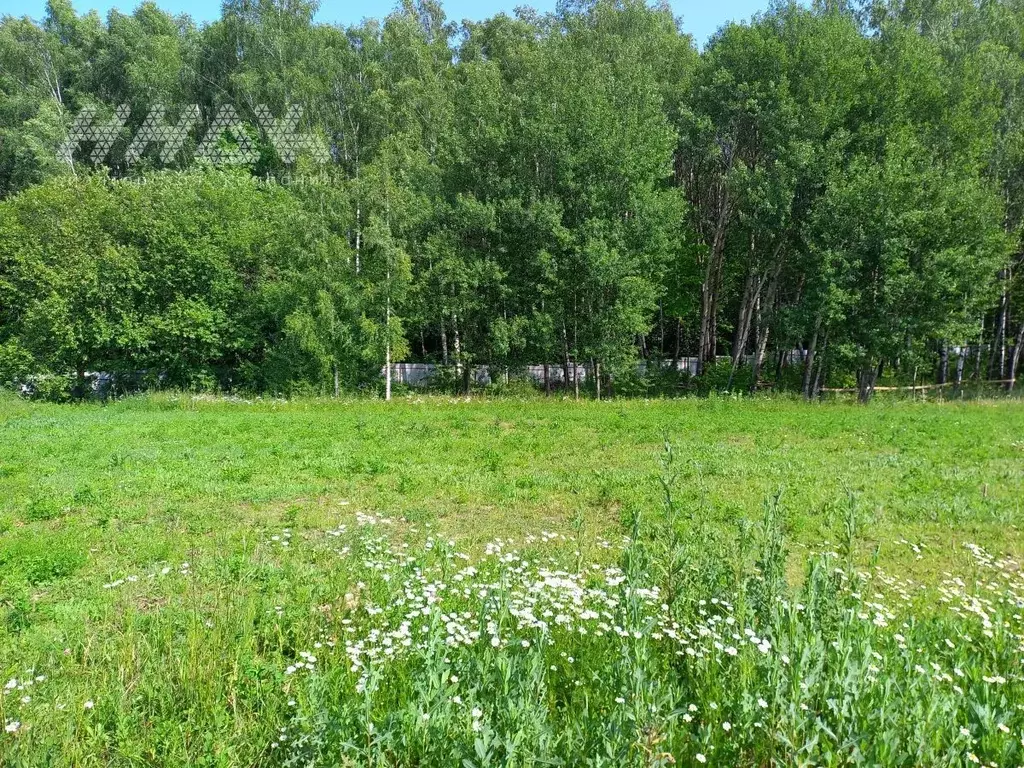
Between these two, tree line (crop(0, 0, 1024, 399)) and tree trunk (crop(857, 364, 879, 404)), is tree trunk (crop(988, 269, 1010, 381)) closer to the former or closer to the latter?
tree line (crop(0, 0, 1024, 399))

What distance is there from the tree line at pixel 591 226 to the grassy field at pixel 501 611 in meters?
14.8

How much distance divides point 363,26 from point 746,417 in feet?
122

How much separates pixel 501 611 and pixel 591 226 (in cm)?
2257

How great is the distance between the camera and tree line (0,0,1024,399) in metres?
24.0

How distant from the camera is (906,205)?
23.1 m

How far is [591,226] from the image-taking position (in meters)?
24.8

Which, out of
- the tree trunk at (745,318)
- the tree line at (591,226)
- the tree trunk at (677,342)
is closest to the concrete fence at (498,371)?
the tree trunk at (677,342)

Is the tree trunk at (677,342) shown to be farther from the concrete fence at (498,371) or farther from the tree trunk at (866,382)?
the tree trunk at (866,382)

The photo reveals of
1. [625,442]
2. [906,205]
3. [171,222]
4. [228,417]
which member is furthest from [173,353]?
[906,205]

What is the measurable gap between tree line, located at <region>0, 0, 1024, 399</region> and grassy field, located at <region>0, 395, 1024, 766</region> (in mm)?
14772

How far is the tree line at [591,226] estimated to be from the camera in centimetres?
2402

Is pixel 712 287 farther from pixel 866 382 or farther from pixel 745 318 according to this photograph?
pixel 866 382

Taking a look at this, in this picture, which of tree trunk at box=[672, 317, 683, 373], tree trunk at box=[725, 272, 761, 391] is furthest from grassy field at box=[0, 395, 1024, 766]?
tree trunk at box=[672, 317, 683, 373]

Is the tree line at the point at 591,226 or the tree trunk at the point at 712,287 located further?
the tree trunk at the point at 712,287
